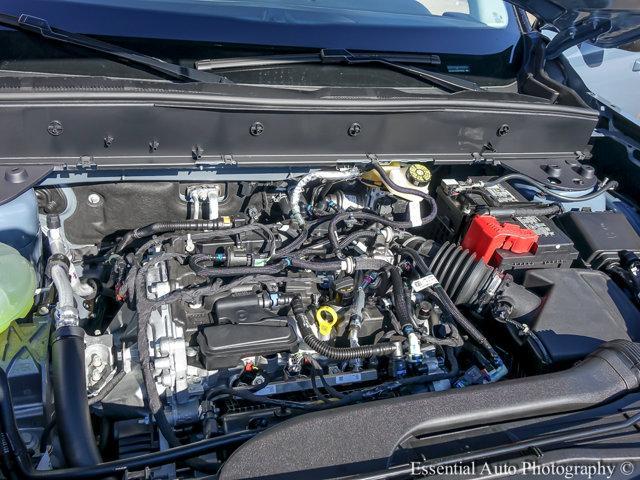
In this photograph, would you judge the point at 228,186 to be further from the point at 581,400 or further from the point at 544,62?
the point at 544,62

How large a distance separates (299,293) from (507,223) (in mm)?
717

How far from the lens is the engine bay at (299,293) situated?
56.2 inches

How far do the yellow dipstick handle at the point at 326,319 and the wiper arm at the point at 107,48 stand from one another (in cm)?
79

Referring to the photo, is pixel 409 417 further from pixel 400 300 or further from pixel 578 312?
pixel 578 312

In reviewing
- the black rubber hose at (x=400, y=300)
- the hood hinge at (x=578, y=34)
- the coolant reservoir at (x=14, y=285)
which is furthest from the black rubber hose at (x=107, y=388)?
the hood hinge at (x=578, y=34)

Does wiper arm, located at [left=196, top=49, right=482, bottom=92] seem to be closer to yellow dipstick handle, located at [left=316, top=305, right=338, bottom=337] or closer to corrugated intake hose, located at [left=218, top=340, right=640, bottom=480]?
yellow dipstick handle, located at [left=316, top=305, right=338, bottom=337]

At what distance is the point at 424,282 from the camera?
1663mm

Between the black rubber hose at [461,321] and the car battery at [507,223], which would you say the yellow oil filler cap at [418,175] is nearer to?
the car battery at [507,223]

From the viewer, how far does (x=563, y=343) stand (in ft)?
5.08

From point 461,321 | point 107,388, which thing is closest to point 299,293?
point 461,321

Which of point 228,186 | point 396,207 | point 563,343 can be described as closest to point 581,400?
point 563,343

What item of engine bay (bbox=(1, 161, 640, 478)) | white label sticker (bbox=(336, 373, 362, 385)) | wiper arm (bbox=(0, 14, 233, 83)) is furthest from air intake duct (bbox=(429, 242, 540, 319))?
wiper arm (bbox=(0, 14, 233, 83))

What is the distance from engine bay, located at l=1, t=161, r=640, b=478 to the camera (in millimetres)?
1428

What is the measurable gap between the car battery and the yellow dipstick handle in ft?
1.80
